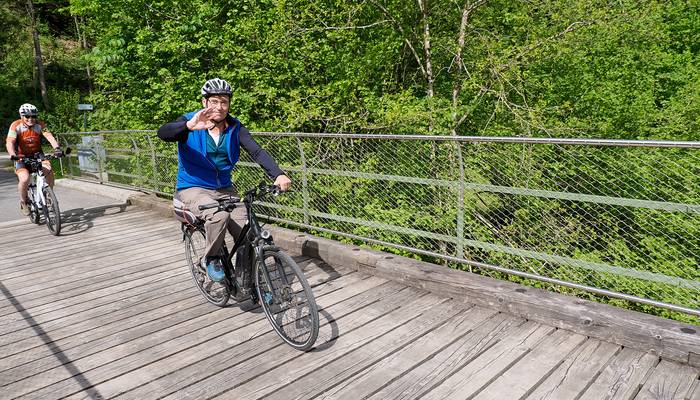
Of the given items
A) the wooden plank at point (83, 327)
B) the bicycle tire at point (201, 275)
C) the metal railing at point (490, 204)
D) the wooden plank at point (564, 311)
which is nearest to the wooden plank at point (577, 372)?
the wooden plank at point (564, 311)

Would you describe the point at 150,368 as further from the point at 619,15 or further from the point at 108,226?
the point at 619,15

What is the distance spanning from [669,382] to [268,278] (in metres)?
2.68

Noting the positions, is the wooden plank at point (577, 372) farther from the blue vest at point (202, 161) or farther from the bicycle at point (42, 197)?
the bicycle at point (42, 197)

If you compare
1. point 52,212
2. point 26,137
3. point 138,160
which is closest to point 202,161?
point 52,212

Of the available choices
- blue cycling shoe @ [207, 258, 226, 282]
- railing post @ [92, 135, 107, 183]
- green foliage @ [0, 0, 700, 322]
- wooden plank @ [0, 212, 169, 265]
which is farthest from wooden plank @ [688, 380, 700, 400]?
railing post @ [92, 135, 107, 183]

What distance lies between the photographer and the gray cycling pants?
12.5ft

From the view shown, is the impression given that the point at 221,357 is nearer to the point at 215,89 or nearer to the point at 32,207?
the point at 215,89

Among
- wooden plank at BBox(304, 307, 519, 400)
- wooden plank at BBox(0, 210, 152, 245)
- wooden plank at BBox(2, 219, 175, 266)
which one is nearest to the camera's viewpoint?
wooden plank at BBox(304, 307, 519, 400)

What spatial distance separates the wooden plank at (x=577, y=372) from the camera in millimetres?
2883

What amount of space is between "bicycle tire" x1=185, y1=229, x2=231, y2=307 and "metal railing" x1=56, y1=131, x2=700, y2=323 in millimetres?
Answer: 1701

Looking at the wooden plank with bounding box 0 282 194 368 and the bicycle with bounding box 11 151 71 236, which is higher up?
the bicycle with bounding box 11 151 71 236

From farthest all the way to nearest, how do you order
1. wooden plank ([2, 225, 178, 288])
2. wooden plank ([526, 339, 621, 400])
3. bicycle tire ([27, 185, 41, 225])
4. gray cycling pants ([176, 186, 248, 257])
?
bicycle tire ([27, 185, 41, 225]) < wooden plank ([2, 225, 178, 288]) < gray cycling pants ([176, 186, 248, 257]) < wooden plank ([526, 339, 621, 400])

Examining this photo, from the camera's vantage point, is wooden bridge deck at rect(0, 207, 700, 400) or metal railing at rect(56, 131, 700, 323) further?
metal railing at rect(56, 131, 700, 323)

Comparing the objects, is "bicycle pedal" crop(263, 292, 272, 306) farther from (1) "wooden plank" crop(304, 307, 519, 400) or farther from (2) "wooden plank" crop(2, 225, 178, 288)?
(2) "wooden plank" crop(2, 225, 178, 288)
